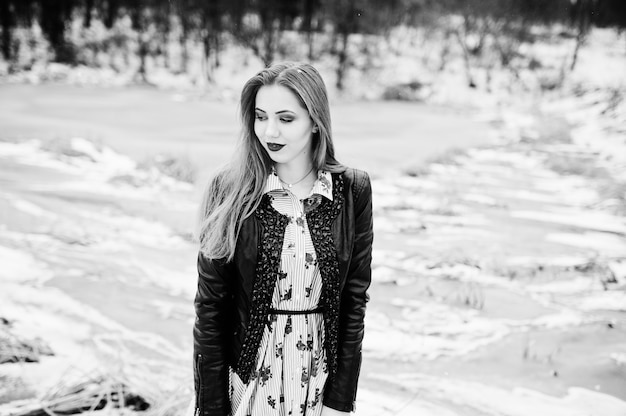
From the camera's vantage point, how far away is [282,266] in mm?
1378

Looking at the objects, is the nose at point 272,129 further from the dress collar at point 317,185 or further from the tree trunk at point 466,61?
the tree trunk at point 466,61

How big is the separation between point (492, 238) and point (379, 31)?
2065 cm

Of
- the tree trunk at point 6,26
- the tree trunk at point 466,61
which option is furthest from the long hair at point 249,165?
the tree trunk at point 466,61

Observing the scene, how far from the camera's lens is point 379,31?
23.5 meters

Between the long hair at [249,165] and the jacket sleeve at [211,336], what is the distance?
70 mm

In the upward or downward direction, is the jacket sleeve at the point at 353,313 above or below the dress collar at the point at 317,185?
below

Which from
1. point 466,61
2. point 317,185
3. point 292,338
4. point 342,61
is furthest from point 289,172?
point 466,61

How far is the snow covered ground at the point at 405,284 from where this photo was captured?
264 centimetres

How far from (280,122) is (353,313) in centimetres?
61

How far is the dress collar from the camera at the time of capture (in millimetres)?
1429

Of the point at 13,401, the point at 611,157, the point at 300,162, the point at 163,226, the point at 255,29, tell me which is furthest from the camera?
the point at 255,29

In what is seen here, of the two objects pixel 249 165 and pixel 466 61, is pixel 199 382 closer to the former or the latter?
pixel 249 165

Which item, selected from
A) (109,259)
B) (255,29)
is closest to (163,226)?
(109,259)

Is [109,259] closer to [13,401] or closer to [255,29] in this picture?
[13,401]
